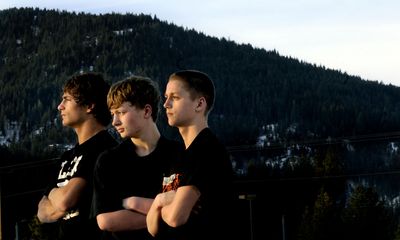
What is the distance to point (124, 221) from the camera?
6.58 m

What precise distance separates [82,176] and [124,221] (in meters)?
0.70

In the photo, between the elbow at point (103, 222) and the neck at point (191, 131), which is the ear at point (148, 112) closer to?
the neck at point (191, 131)

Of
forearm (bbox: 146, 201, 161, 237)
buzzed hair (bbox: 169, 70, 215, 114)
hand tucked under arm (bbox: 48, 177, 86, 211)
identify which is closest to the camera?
buzzed hair (bbox: 169, 70, 215, 114)

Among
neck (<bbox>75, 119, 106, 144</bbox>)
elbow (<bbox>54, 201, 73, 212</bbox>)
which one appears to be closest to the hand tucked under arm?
elbow (<bbox>54, 201, 73, 212</bbox>)

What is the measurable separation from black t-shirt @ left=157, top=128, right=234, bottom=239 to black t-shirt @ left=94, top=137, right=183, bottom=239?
1.74 feet

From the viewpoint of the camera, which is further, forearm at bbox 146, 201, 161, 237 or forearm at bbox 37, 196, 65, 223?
forearm at bbox 37, 196, 65, 223

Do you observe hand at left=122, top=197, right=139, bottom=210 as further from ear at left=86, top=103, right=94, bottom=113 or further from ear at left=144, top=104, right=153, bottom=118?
ear at left=86, top=103, right=94, bottom=113

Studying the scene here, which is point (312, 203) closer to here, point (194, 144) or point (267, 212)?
point (267, 212)

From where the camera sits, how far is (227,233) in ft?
19.9

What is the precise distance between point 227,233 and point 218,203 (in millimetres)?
173

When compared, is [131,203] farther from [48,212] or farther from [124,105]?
[48,212]

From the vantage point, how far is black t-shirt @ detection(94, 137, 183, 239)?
666cm

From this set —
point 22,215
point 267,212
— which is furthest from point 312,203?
point 22,215

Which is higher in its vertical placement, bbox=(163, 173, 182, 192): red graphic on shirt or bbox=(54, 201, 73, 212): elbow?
bbox=(163, 173, 182, 192): red graphic on shirt
